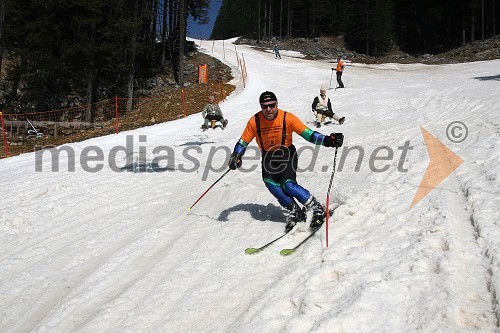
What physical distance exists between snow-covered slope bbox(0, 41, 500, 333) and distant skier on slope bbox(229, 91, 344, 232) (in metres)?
0.42

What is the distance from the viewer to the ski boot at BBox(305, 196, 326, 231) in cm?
486

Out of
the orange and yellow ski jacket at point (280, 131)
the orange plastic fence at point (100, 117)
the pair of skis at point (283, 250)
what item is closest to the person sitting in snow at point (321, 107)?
the orange plastic fence at point (100, 117)

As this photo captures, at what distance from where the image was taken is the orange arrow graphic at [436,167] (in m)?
5.54

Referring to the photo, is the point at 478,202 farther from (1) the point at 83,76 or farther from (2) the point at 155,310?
(1) the point at 83,76

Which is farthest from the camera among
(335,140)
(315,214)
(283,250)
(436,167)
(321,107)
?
(321,107)

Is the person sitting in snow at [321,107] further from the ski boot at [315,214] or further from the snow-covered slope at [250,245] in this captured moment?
the ski boot at [315,214]

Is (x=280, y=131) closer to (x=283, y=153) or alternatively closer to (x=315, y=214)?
(x=283, y=153)

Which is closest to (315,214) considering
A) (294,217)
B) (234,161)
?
(294,217)

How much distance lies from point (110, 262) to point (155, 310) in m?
1.42

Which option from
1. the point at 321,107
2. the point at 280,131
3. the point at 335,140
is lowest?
the point at 335,140

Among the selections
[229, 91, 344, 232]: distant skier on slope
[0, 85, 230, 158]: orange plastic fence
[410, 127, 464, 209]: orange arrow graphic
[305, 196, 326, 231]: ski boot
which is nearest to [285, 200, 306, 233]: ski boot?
[229, 91, 344, 232]: distant skier on slope

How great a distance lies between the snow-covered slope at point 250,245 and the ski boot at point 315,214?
26cm

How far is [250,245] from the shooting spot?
4.91 metres

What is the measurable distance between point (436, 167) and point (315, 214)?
9.47 feet
